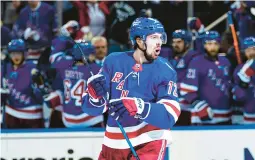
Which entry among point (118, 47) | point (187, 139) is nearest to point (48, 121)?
point (118, 47)

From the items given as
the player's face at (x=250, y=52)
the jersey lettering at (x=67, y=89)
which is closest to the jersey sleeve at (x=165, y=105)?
the player's face at (x=250, y=52)

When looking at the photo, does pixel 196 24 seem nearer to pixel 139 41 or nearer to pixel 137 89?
pixel 139 41

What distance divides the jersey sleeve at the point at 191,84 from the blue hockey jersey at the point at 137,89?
241 cm

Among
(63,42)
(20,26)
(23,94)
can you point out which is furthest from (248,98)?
(20,26)

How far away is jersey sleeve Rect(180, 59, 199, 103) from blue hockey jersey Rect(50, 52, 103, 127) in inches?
33.3

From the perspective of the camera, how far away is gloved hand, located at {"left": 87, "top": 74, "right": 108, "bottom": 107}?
4.62 m

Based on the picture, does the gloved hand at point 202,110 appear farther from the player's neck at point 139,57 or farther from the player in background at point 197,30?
the player's neck at point 139,57

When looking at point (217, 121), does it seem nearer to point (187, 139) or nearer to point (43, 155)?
point (187, 139)

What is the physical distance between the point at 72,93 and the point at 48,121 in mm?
792

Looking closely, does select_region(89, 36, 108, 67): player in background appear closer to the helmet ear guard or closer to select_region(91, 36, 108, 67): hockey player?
select_region(91, 36, 108, 67): hockey player

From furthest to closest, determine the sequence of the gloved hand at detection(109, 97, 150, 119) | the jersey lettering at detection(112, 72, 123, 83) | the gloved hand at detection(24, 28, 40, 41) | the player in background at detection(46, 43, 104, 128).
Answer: the gloved hand at detection(24, 28, 40, 41) → the player in background at detection(46, 43, 104, 128) → the jersey lettering at detection(112, 72, 123, 83) → the gloved hand at detection(109, 97, 150, 119)

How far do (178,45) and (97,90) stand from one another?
3135 millimetres

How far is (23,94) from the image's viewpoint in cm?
781

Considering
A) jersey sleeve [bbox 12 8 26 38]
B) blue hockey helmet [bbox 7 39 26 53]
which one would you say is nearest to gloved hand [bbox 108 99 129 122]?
blue hockey helmet [bbox 7 39 26 53]
